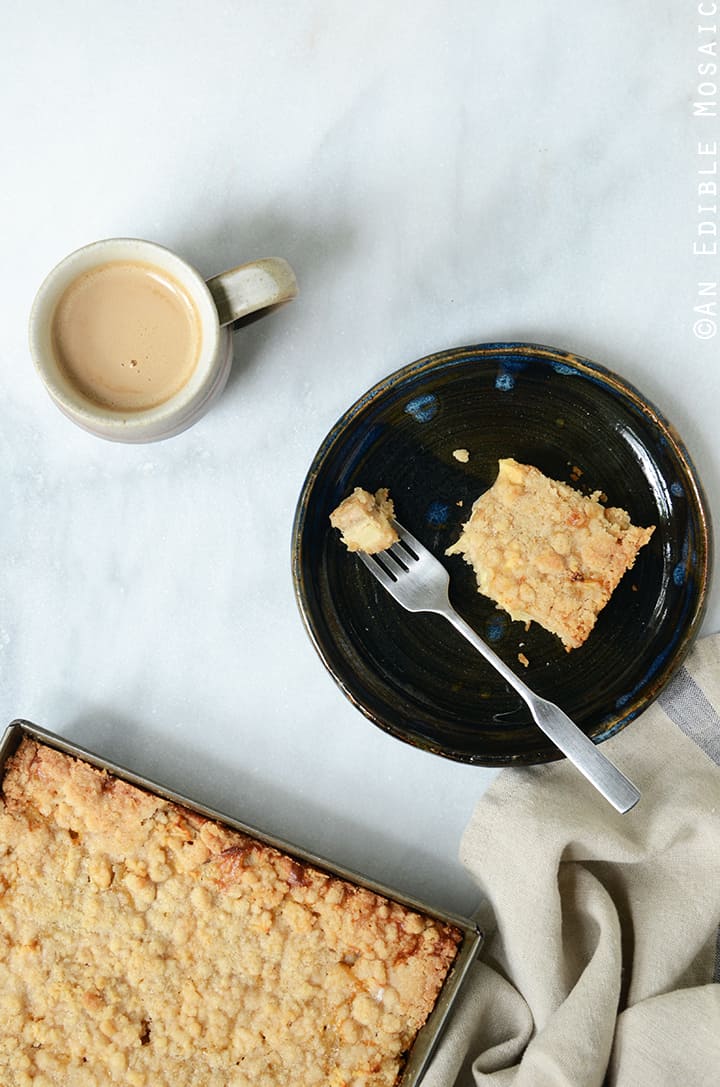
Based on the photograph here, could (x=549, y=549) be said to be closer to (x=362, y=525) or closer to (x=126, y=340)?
(x=362, y=525)

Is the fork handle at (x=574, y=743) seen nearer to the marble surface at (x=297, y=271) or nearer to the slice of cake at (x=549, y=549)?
the slice of cake at (x=549, y=549)

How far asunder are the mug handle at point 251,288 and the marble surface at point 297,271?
0.88 ft

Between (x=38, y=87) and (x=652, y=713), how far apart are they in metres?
1.85

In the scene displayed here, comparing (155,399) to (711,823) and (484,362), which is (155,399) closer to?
(484,362)

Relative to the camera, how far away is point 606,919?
6.17 feet

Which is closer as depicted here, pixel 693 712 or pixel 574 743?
pixel 574 743

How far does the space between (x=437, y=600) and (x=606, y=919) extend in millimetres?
683

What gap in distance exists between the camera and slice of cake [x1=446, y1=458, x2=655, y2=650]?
1.91 m

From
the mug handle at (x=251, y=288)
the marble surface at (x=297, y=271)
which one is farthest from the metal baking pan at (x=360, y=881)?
the mug handle at (x=251, y=288)

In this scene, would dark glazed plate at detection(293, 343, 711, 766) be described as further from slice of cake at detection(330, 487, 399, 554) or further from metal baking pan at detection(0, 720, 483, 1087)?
metal baking pan at detection(0, 720, 483, 1087)

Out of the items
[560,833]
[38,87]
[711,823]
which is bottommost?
[560,833]

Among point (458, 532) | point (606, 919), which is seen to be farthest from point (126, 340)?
point (606, 919)

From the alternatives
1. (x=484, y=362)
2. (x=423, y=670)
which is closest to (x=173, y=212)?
(x=484, y=362)

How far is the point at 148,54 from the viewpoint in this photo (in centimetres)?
213
